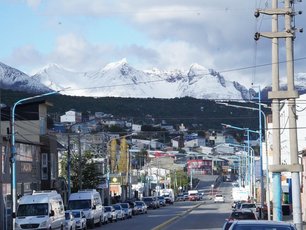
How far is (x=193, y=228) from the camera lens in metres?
53.7

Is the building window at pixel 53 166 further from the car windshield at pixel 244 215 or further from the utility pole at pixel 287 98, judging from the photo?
the utility pole at pixel 287 98

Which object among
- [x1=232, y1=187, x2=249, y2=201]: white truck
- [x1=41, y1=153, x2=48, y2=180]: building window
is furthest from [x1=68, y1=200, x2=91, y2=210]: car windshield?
[x1=232, y1=187, x2=249, y2=201]: white truck

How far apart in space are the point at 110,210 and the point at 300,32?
1670 inches

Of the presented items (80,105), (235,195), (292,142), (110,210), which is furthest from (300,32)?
(80,105)

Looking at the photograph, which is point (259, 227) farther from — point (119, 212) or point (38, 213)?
point (119, 212)

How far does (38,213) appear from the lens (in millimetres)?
46000

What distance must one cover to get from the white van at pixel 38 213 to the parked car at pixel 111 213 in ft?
76.6

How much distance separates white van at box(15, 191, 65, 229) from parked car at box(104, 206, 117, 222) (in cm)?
2334

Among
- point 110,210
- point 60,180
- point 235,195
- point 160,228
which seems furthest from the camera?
point 235,195

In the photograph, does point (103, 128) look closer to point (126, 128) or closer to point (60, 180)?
point (126, 128)

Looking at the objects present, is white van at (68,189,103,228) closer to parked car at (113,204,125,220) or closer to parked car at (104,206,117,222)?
parked car at (104,206,117,222)

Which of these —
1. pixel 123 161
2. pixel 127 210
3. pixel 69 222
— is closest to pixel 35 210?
pixel 69 222

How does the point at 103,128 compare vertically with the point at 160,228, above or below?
above

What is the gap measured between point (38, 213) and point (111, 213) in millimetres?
26276
